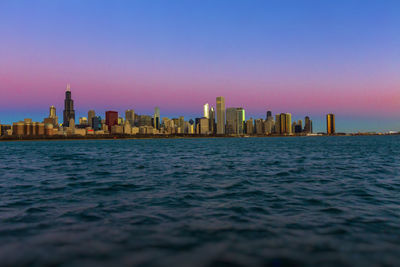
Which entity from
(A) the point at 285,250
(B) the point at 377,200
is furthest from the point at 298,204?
(A) the point at 285,250

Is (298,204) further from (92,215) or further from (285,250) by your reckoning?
(92,215)

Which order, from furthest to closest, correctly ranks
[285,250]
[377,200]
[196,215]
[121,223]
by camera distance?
[377,200], [196,215], [121,223], [285,250]

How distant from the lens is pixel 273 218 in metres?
10.9

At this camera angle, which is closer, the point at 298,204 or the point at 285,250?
the point at 285,250

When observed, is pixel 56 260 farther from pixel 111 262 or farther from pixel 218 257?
pixel 218 257

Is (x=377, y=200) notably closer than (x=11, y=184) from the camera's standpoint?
Yes

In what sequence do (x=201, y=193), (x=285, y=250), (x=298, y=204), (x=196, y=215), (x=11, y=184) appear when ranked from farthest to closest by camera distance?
1. (x=11, y=184)
2. (x=201, y=193)
3. (x=298, y=204)
4. (x=196, y=215)
5. (x=285, y=250)

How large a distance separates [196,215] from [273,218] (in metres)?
3.33

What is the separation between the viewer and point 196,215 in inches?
451

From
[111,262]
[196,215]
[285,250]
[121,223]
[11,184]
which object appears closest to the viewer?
[111,262]

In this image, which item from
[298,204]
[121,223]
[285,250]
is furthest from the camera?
[298,204]

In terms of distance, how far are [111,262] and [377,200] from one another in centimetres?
1419

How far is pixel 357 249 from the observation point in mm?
7918

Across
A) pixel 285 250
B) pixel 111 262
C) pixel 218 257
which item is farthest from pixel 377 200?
pixel 111 262
